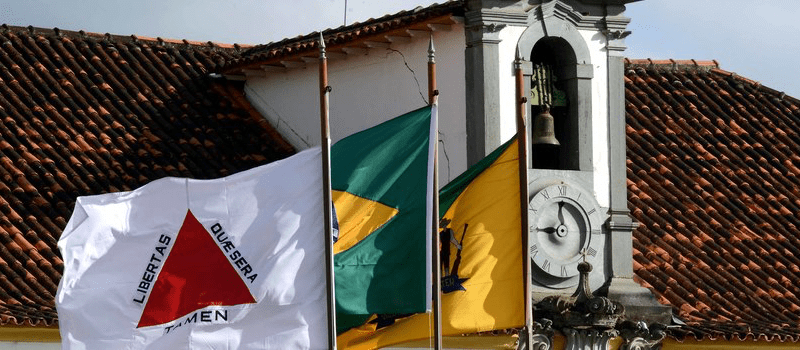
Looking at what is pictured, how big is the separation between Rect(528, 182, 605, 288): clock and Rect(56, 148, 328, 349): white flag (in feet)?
18.2

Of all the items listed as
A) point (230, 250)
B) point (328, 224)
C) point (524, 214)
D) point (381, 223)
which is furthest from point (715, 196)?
point (230, 250)

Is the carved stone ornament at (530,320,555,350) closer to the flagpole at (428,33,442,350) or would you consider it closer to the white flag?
the flagpole at (428,33,442,350)

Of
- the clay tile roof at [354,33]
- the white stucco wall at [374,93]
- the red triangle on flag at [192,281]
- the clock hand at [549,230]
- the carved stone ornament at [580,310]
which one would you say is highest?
the clay tile roof at [354,33]

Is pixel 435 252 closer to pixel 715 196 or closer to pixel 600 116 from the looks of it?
pixel 600 116

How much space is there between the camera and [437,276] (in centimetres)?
1717

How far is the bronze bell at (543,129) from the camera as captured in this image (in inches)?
875

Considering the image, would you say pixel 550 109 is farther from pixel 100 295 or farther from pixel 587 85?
pixel 100 295

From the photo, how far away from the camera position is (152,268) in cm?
1666

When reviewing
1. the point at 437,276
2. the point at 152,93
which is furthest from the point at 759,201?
the point at 437,276

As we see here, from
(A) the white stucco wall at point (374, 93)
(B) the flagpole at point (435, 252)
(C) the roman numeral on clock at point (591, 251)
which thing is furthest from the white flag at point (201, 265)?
(C) the roman numeral on clock at point (591, 251)

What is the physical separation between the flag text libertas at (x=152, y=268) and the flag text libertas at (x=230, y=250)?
33 centimetres

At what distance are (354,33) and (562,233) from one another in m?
3.00

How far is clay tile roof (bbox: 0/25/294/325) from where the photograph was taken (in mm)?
22344

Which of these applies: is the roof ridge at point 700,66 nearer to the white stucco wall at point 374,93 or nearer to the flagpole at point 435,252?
the white stucco wall at point 374,93
